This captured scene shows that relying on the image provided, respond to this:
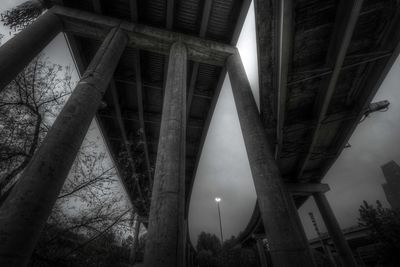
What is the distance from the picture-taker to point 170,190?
396 cm

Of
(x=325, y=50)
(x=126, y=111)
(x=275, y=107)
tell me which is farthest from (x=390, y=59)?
(x=126, y=111)

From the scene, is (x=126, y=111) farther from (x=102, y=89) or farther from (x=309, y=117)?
(x=309, y=117)

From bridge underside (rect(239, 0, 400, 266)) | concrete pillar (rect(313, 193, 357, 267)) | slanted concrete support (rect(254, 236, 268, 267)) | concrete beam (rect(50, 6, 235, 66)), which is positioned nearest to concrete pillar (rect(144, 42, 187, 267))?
concrete beam (rect(50, 6, 235, 66))

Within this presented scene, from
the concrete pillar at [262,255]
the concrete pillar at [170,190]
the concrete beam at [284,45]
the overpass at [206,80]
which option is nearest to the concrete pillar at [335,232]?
the overpass at [206,80]

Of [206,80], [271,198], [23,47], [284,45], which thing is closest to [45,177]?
[23,47]

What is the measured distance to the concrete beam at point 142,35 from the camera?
7238mm

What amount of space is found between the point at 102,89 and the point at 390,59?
8477 mm

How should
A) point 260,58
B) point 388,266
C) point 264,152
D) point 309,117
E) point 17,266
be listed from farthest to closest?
point 388,266, point 309,117, point 260,58, point 264,152, point 17,266

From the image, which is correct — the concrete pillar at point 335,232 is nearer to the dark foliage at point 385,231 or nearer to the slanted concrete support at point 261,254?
the dark foliage at point 385,231

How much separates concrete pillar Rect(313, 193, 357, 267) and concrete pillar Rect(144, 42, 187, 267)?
14934 millimetres

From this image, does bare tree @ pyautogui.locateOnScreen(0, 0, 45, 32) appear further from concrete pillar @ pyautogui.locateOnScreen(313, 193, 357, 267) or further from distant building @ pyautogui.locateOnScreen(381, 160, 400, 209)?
distant building @ pyautogui.locateOnScreen(381, 160, 400, 209)

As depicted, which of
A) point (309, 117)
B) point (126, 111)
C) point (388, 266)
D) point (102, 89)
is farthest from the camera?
point (126, 111)

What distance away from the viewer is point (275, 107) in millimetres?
7160

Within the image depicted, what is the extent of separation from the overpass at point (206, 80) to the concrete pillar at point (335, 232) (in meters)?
5.87
